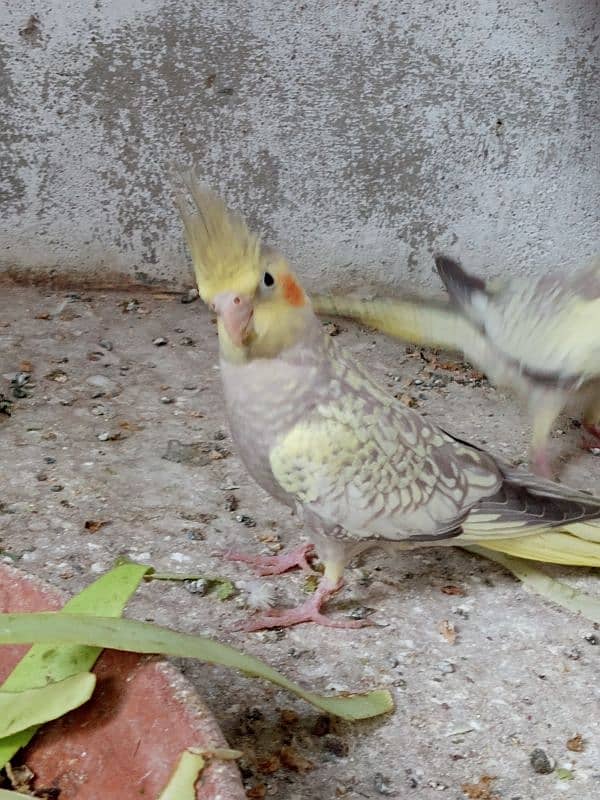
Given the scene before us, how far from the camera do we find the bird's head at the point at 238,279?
1.24 m

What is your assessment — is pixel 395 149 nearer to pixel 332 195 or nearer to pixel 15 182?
pixel 332 195

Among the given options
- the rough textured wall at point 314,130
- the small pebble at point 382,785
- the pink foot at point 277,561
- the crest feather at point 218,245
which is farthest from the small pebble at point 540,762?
the rough textured wall at point 314,130

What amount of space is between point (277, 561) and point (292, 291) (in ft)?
1.98

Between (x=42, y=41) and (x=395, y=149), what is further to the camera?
(x=395, y=149)

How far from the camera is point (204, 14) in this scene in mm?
2502

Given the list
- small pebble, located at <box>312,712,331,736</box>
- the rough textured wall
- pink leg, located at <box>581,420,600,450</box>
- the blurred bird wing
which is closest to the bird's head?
small pebble, located at <box>312,712,331,736</box>

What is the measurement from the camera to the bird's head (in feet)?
4.07

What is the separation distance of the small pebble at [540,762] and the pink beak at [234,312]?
2.54ft

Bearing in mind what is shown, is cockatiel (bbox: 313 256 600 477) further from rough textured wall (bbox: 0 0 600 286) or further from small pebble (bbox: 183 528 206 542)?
small pebble (bbox: 183 528 206 542)

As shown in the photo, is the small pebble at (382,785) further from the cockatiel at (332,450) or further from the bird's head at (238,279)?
the bird's head at (238,279)

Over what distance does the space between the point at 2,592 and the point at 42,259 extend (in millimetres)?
1948

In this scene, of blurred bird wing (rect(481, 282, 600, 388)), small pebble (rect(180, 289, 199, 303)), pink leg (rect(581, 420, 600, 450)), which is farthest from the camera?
small pebble (rect(180, 289, 199, 303))

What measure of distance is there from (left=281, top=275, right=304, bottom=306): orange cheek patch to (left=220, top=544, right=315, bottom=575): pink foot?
→ 1.84ft

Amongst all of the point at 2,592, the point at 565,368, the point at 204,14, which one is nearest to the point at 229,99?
the point at 204,14
